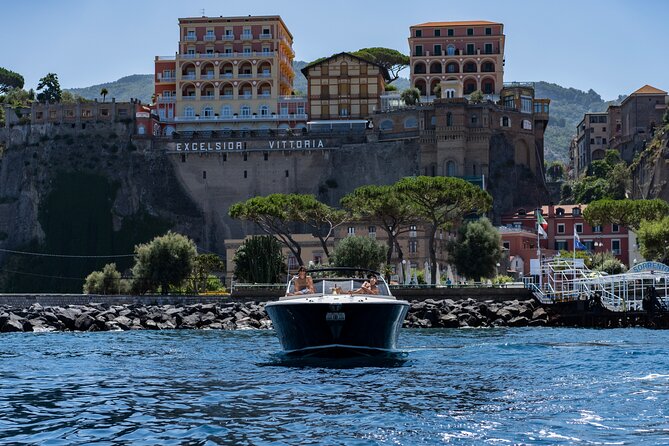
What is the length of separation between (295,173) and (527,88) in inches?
1197

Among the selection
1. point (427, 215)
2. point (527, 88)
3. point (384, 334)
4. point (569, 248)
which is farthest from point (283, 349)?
point (527, 88)

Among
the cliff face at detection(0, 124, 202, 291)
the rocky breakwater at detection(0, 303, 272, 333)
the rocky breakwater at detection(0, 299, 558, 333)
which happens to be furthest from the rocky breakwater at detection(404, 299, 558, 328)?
the cliff face at detection(0, 124, 202, 291)

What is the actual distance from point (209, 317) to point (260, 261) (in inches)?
783

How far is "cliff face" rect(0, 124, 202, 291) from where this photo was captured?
129125 mm

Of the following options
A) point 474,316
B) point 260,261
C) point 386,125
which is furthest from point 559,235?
point 474,316

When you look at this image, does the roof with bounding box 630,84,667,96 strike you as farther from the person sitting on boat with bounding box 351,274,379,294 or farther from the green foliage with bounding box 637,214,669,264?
the person sitting on boat with bounding box 351,274,379,294

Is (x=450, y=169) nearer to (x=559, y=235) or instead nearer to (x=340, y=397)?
(x=559, y=235)

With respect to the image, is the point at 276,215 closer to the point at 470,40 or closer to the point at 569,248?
the point at 569,248

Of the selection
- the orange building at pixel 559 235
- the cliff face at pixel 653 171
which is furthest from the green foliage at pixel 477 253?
the cliff face at pixel 653 171

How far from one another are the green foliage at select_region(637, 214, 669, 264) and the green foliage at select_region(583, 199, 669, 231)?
8.23 m

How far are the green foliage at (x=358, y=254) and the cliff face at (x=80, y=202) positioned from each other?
41592mm

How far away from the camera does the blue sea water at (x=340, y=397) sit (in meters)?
21.4

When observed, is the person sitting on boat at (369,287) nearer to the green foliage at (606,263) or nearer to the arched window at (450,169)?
the green foliage at (606,263)

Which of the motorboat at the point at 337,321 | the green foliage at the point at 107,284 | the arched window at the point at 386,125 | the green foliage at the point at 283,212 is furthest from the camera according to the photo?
the arched window at the point at 386,125
